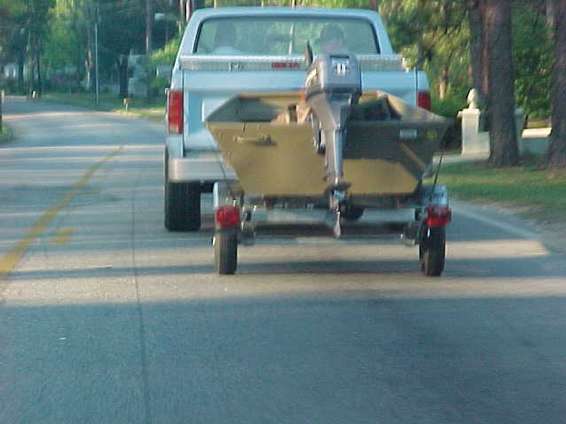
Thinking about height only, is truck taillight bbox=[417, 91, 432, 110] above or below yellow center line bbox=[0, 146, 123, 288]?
above

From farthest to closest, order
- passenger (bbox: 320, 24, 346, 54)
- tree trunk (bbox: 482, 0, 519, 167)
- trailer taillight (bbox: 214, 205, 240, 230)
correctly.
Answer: tree trunk (bbox: 482, 0, 519, 167) < passenger (bbox: 320, 24, 346, 54) < trailer taillight (bbox: 214, 205, 240, 230)

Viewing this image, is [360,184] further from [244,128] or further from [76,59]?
[76,59]

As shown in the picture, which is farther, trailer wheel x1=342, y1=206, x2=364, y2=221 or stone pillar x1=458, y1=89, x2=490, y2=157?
stone pillar x1=458, y1=89, x2=490, y2=157

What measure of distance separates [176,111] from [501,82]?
43.2 ft

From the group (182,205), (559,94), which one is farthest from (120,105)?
(182,205)

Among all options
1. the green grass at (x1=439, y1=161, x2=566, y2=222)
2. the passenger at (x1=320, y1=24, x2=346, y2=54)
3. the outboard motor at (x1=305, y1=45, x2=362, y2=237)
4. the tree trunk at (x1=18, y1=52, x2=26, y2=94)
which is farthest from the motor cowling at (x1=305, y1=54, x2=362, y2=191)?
the tree trunk at (x1=18, y1=52, x2=26, y2=94)

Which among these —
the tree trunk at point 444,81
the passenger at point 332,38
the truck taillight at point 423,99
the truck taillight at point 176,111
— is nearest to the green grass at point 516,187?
the passenger at point 332,38

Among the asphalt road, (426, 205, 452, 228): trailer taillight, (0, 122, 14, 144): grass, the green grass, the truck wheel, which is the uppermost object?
(426, 205, 452, 228): trailer taillight

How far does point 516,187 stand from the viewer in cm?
2098

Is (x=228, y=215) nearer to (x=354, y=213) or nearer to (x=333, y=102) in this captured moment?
(x=354, y=213)

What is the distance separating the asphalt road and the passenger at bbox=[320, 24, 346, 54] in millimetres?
2180

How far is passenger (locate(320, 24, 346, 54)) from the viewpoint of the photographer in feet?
47.6

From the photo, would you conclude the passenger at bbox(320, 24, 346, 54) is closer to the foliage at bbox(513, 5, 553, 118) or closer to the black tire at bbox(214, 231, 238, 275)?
the black tire at bbox(214, 231, 238, 275)

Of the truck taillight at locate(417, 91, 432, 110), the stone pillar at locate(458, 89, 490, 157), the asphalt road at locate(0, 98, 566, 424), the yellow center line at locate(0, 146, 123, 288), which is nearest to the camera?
the asphalt road at locate(0, 98, 566, 424)
